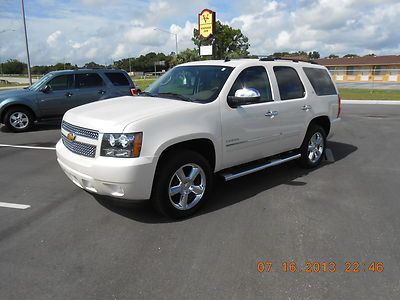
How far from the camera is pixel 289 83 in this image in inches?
220

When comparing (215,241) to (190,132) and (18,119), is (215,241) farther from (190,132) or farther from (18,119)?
(18,119)

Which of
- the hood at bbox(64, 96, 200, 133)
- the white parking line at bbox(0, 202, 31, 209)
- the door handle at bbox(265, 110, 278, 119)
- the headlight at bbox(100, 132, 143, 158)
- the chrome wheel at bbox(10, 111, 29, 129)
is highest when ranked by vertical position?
the hood at bbox(64, 96, 200, 133)

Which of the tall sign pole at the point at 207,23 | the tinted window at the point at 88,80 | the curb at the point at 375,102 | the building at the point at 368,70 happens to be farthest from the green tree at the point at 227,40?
the tinted window at the point at 88,80

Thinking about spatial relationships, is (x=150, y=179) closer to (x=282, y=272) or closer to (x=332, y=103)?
(x=282, y=272)

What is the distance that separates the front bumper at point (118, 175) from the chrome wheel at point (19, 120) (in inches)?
289

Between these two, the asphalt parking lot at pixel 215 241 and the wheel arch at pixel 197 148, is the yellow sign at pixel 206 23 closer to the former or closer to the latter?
the asphalt parking lot at pixel 215 241

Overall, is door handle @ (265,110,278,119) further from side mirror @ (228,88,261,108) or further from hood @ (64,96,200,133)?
hood @ (64,96,200,133)

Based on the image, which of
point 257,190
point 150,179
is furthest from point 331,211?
point 150,179

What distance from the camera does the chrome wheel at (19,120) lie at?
398 inches

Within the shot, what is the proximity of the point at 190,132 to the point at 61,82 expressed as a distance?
26.0ft

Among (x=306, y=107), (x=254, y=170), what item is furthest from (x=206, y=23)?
(x=254, y=170)

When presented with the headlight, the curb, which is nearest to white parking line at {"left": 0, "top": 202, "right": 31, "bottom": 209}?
the headlight

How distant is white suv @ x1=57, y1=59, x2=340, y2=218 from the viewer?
3.69 metres

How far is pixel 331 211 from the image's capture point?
14.5 feet
